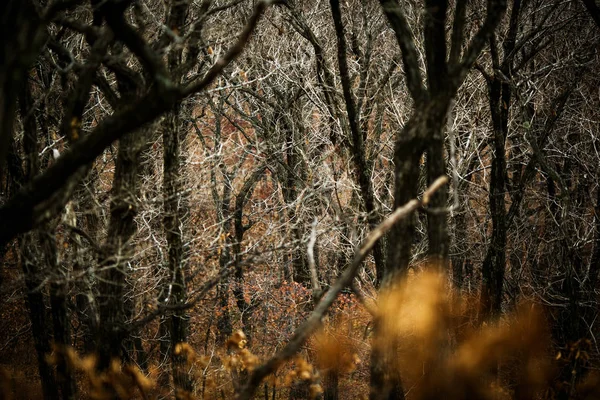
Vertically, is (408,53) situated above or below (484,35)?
above

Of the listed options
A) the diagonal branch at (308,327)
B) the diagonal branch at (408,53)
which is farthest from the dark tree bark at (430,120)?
the diagonal branch at (308,327)

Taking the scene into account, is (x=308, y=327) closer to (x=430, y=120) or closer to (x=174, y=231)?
(x=430, y=120)

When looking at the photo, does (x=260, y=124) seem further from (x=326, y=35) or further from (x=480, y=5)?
(x=480, y=5)

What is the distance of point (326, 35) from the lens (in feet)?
39.9

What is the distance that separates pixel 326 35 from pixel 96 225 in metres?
7.20

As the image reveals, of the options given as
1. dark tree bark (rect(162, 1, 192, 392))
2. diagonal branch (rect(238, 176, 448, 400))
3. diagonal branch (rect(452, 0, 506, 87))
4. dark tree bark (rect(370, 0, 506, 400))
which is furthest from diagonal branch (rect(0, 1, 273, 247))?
dark tree bark (rect(162, 1, 192, 392))

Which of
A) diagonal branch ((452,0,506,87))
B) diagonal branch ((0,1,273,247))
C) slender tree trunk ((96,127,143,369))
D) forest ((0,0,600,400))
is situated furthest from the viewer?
slender tree trunk ((96,127,143,369))

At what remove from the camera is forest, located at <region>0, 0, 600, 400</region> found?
4891 mm

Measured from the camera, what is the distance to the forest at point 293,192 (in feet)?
16.0

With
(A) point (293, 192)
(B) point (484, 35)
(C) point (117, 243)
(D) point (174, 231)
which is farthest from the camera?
(A) point (293, 192)

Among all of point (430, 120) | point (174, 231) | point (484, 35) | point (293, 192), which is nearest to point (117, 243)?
point (174, 231)

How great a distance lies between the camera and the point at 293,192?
1489 centimetres

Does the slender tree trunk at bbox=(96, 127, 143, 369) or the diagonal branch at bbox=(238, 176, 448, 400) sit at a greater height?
the slender tree trunk at bbox=(96, 127, 143, 369)

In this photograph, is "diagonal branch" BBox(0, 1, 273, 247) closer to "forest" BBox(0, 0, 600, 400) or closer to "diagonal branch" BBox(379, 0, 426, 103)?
"forest" BBox(0, 0, 600, 400)
